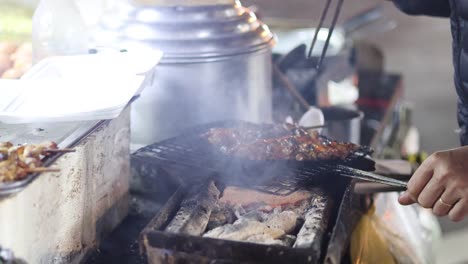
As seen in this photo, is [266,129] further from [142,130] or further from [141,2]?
[141,2]

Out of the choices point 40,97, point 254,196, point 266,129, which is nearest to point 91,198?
point 40,97

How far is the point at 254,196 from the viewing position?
94.5 inches

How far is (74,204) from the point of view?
2244 mm

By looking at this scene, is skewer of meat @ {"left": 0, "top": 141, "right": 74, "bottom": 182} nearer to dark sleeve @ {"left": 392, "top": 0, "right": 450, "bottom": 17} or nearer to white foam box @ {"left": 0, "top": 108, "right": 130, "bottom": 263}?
white foam box @ {"left": 0, "top": 108, "right": 130, "bottom": 263}

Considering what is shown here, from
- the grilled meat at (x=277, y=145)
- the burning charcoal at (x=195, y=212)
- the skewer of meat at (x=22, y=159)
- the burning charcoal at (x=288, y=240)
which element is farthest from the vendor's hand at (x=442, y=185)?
the skewer of meat at (x=22, y=159)

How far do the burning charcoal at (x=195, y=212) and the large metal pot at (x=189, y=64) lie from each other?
78 centimetres

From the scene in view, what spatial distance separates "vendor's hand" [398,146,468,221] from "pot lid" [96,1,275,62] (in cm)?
132

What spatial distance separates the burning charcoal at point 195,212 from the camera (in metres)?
2.10

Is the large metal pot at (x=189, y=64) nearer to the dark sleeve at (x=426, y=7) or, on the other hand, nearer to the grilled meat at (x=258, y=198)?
the grilled meat at (x=258, y=198)

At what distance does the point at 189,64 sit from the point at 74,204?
44.8 inches

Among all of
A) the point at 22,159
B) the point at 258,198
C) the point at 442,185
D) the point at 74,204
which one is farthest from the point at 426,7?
the point at 22,159

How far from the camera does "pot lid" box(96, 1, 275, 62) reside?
10.2 feet

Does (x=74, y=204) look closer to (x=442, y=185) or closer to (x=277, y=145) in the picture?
(x=277, y=145)

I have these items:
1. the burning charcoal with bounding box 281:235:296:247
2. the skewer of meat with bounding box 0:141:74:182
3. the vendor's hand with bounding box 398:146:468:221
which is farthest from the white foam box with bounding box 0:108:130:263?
the vendor's hand with bounding box 398:146:468:221
